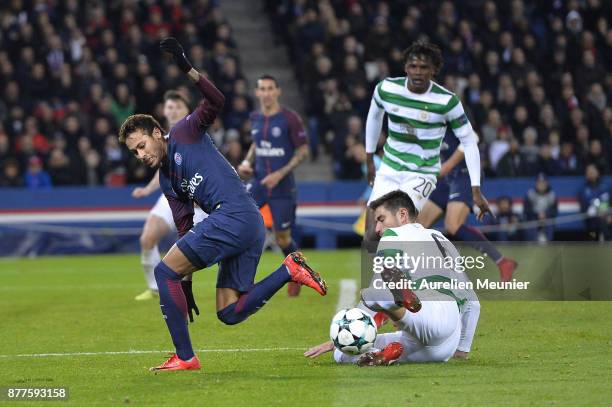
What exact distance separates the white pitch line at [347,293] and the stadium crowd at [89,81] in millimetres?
5619

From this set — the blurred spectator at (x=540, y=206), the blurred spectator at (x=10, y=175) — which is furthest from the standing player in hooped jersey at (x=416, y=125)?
the blurred spectator at (x=10, y=175)

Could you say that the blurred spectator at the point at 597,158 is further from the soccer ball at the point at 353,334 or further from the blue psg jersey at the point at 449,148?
the soccer ball at the point at 353,334

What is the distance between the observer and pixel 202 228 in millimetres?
8195

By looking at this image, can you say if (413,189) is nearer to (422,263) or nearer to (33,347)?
(422,263)

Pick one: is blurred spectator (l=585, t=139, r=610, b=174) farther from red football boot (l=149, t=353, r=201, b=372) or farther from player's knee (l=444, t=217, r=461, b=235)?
red football boot (l=149, t=353, r=201, b=372)

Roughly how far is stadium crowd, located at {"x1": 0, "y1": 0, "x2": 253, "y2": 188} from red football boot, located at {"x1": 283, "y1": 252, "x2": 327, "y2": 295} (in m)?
11.8

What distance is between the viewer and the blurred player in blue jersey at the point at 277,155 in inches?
547

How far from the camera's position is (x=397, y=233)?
7.95 m

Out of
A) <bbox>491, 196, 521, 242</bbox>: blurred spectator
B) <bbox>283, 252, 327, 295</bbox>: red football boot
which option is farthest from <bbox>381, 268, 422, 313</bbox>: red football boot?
<bbox>491, 196, 521, 242</bbox>: blurred spectator

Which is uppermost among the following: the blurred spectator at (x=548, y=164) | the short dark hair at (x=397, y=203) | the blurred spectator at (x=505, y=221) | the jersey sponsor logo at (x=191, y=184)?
the jersey sponsor logo at (x=191, y=184)

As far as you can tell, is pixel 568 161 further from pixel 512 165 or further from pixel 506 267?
pixel 506 267

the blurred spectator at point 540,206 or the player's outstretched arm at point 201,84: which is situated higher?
the player's outstretched arm at point 201,84

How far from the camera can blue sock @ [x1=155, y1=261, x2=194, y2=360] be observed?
812cm

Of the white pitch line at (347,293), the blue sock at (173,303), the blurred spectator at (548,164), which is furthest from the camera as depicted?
the blurred spectator at (548,164)
